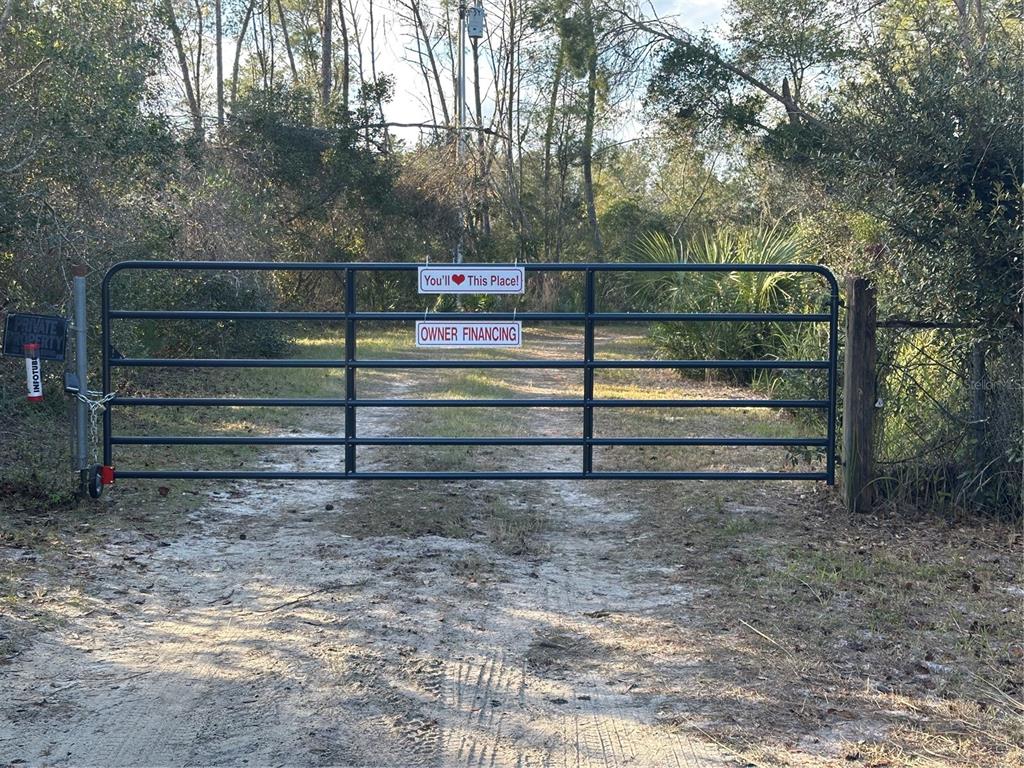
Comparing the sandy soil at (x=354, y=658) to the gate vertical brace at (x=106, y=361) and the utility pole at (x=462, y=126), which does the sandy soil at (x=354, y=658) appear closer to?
the gate vertical brace at (x=106, y=361)

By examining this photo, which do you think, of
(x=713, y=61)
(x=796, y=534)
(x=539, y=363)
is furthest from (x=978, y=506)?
(x=713, y=61)

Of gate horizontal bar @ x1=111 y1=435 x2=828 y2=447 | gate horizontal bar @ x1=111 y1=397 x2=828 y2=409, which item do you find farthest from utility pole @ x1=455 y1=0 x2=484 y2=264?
gate horizontal bar @ x1=111 y1=435 x2=828 y2=447

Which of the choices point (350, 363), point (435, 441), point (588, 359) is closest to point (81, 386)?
point (350, 363)

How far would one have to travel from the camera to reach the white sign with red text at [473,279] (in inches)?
285

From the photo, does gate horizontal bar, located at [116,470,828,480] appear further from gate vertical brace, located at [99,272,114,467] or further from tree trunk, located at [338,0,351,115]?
tree trunk, located at [338,0,351,115]

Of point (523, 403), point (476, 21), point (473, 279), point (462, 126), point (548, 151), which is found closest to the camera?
point (473, 279)

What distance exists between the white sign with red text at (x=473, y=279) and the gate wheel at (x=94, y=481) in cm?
246

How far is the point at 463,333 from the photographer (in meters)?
7.37

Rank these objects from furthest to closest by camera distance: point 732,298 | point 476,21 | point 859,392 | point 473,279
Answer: point 476,21
point 732,298
point 859,392
point 473,279

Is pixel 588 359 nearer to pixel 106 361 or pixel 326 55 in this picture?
pixel 106 361

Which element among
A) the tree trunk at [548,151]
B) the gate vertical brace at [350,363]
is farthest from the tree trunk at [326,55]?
the gate vertical brace at [350,363]

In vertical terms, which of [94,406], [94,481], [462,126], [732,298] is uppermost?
[462,126]

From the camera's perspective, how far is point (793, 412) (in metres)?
11.5

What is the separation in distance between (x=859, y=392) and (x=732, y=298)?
7.38 meters
